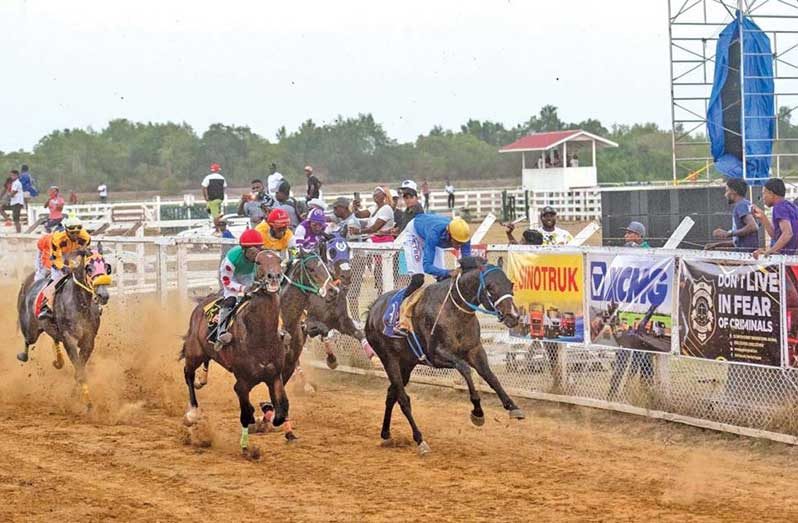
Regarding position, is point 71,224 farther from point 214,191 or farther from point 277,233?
point 214,191

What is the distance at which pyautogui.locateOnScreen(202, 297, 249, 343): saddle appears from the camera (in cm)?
1246

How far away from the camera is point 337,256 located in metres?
15.5

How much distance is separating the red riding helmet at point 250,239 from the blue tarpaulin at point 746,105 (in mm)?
9162

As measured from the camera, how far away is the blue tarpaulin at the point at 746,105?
18.9 metres

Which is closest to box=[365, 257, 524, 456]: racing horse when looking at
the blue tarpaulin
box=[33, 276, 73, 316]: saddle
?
box=[33, 276, 73, 316]: saddle

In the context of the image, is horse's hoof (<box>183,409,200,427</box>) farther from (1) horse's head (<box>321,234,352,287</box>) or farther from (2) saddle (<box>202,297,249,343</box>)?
(1) horse's head (<box>321,234,352,287</box>)

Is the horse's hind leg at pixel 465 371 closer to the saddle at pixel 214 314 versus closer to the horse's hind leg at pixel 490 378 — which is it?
the horse's hind leg at pixel 490 378

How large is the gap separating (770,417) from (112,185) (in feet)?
279

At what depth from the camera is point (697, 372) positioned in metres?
12.9

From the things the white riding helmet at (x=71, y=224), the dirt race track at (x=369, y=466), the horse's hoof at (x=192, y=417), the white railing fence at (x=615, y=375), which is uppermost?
the white riding helmet at (x=71, y=224)

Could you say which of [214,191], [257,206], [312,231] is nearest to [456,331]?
[312,231]

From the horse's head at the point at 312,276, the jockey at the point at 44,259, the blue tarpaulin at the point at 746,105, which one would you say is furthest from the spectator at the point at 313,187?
the horse's head at the point at 312,276

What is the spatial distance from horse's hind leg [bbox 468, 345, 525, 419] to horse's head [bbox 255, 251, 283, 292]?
2053 mm

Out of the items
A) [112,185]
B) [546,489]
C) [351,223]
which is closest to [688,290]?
[546,489]
